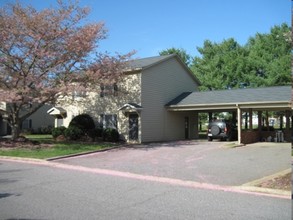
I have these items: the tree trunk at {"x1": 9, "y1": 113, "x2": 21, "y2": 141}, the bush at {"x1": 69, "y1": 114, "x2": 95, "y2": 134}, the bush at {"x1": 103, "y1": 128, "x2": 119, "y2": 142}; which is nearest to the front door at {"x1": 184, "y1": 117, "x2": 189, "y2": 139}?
the bush at {"x1": 103, "y1": 128, "x2": 119, "y2": 142}

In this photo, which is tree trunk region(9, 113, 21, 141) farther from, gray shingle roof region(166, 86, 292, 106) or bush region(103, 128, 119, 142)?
gray shingle roof region(166, 86, 292, 106)

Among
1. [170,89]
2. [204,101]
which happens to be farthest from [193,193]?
[170,89]

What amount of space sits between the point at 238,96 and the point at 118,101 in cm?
894

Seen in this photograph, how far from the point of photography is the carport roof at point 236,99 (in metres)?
22.4

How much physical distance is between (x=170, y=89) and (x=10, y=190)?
20504mm

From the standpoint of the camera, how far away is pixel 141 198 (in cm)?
807

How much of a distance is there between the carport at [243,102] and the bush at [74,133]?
23.2ft

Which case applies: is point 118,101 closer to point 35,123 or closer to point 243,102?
point 243,102

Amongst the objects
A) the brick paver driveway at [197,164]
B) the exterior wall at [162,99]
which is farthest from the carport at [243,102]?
the brick paver driveway at [197,164]

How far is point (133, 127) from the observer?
2544 cm

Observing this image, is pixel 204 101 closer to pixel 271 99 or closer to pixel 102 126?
pixel 271 99

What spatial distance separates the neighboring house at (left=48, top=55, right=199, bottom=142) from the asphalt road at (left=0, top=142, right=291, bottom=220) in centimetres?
1390

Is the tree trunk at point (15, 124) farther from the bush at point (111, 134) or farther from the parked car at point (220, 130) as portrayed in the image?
the parked car at point (220, 130)

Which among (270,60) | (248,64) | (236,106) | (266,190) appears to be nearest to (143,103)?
(236,106)
